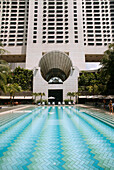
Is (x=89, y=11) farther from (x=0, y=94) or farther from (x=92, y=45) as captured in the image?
(x=0, y=94)

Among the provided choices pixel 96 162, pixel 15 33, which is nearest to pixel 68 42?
pixel 15 33

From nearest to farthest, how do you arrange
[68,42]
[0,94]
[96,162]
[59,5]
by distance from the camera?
[96,162]
[0,94]
[68,42]
[59,5]

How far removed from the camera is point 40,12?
4400 centimetres

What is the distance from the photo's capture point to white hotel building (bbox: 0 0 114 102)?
4106 centimetres

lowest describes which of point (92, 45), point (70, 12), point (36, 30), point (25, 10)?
point (92, 45)

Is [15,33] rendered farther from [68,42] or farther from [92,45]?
[92,45]

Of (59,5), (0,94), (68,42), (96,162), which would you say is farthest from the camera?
(59,5)

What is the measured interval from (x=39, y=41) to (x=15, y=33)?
1163 centimetres

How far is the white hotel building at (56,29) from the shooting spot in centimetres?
4106

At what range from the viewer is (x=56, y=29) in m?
42.9

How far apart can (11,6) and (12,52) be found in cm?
2108

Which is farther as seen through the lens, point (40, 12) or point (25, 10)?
point (25, 10)

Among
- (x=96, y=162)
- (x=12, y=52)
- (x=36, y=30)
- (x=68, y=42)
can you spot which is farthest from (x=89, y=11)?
(x=96, y=162)

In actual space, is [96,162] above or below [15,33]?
below
